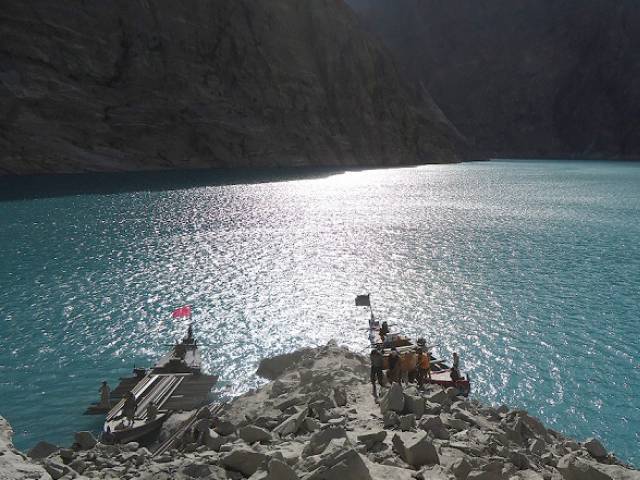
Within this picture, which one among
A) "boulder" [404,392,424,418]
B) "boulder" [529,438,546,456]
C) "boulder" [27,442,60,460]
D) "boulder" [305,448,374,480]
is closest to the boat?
"boulder" [404,392,424,418]

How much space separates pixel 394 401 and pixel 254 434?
3.92 meters

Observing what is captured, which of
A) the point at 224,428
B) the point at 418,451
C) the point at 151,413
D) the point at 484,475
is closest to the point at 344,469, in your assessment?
the point at 418,451

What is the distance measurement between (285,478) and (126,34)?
121384mm

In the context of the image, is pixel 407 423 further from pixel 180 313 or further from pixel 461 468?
pixel 180 313

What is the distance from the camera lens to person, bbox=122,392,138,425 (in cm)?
1892

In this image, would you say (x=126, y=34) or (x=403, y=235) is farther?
(x=126, y=34)

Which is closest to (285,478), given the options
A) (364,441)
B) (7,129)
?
(364,441)

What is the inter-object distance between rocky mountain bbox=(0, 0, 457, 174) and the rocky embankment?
300 ft

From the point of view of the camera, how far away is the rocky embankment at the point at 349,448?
11258 millimetres

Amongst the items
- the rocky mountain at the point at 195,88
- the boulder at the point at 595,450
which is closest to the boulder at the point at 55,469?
the boulder at the point at 595,450

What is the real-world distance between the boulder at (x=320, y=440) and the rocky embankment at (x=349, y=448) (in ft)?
0.08

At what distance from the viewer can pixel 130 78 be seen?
113 m

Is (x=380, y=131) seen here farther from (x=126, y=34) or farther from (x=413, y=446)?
(x=413, y=446)

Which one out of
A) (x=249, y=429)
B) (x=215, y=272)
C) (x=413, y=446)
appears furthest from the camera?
(x=215, y=272)
